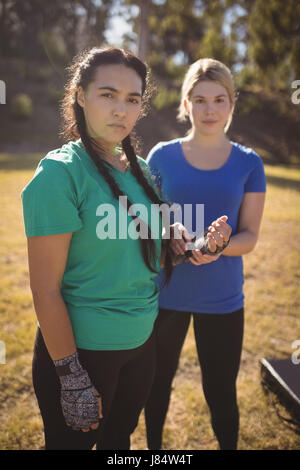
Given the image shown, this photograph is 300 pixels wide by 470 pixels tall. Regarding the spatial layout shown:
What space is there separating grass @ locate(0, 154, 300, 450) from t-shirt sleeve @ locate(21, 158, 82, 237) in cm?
185

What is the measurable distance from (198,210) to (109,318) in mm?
834

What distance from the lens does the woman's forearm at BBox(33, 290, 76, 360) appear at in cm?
111

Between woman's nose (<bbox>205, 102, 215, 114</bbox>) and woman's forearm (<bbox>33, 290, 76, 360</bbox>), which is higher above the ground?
woman's nose (<bbox>205, 102, 215, 114</bbox>)

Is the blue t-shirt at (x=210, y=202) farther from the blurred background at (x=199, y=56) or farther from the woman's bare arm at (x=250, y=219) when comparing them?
the blurred background at (x=199, y=56)

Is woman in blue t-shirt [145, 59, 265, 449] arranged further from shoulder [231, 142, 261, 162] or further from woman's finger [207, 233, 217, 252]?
woman's finger [207, 233, 217, 252]

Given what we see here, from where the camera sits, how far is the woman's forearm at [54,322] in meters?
1.11

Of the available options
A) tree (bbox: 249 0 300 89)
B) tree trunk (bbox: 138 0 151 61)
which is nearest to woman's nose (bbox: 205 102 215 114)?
tree trunk (bbox: 138 0 151 61)

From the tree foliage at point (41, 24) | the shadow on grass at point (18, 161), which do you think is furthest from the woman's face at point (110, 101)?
the tree foliage at point (41, 24)

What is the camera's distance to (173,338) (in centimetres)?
191

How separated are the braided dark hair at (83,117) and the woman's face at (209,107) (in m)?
0.49

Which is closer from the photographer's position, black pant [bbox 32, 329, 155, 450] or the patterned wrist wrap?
black pant [bbox 32, 329, 155, 450]

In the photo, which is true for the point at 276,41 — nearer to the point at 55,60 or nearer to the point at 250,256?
the point at 250,256

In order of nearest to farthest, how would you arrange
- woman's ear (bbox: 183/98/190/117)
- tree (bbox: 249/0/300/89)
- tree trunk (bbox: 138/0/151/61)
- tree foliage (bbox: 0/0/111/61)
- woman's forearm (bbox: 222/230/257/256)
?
woman's forearm (bbox: 222/230/257/256)
woman's ear (bbox: 183/98/190/117)
tree trunk (bbox: 138/0/151/61)
tree (bbox: 249/0/300/89)
tree foliage (bbox: 0/0/111/61)
